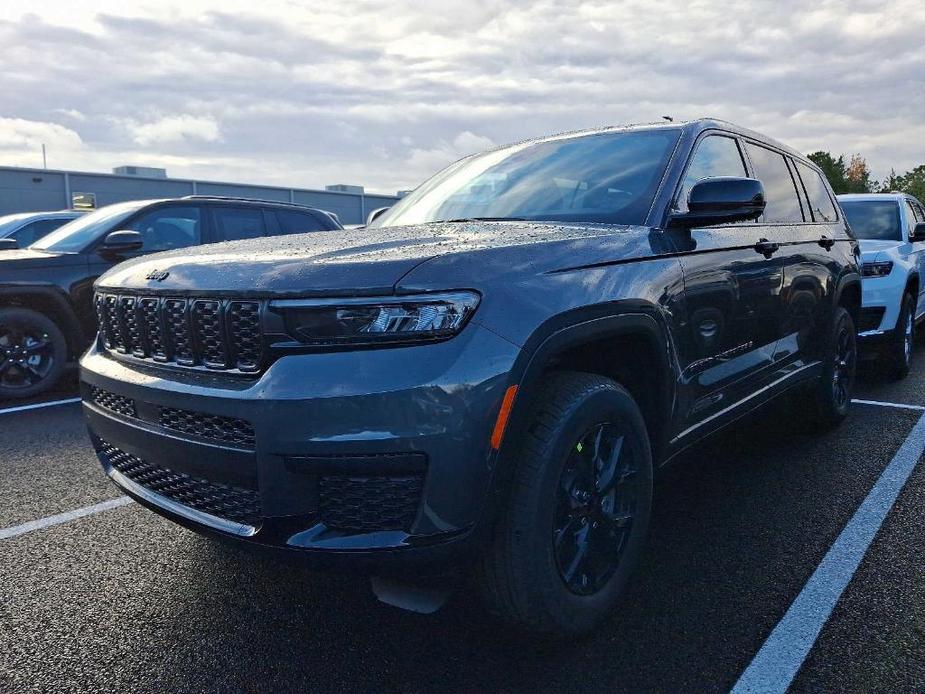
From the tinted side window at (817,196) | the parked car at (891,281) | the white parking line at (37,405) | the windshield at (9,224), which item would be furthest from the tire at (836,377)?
the windshield at (9,224)

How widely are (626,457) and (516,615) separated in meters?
0.67

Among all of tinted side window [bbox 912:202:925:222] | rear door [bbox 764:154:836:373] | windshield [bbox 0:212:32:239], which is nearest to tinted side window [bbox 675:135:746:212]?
rear door [bbox 764:154:836:373]

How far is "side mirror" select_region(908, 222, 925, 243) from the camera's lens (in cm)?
712

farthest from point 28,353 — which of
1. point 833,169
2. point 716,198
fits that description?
point 833,169

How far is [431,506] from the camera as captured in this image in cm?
191

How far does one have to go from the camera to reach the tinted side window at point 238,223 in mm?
7176

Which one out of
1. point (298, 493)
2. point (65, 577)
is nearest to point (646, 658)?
point (298, 493)

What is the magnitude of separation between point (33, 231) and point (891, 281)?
9373mm

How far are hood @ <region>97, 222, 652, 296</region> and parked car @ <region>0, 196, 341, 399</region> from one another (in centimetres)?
391

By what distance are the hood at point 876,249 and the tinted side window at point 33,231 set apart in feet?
29.8

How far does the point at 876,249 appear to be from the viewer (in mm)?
6793

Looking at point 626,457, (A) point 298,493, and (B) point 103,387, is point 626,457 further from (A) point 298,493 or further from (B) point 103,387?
(B) point 103,387

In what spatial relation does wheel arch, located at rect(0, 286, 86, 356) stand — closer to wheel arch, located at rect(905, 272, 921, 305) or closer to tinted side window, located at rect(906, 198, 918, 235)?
wheel arch, located at rect(905, 272, 921, 305)

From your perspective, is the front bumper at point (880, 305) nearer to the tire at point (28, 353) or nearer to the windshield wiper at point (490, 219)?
the windshield wiper at point (490, 219)
